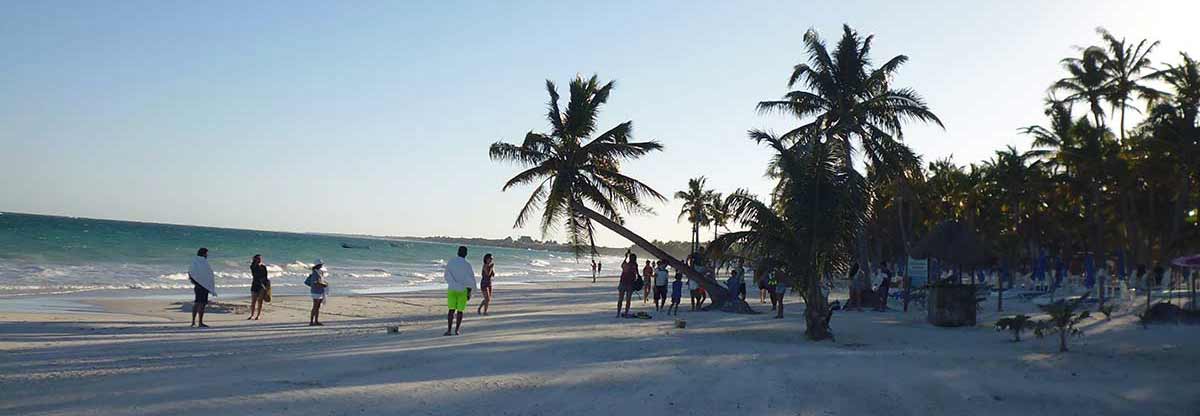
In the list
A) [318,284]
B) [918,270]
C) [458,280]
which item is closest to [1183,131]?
[918,270]

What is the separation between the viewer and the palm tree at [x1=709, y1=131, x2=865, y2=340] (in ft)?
40.3

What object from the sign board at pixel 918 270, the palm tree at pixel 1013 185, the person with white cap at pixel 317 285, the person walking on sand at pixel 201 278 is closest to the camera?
the person walking on sand at pixel 201 278

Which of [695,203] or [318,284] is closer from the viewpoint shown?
[318,284]

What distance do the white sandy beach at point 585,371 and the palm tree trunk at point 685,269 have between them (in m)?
4.44

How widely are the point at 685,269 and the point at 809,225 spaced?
679 cm

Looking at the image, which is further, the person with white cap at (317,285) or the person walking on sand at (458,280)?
the person with white cap at (317,285)

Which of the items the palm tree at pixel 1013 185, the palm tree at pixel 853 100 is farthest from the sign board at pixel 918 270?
the palm tree at pixel 1013 185

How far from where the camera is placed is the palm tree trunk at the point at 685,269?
739 inches

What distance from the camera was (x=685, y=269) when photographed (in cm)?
1889

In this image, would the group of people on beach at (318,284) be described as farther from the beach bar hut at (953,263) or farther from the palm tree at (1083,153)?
the palm tree at (1083,153)

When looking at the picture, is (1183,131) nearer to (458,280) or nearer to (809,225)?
(809,225)

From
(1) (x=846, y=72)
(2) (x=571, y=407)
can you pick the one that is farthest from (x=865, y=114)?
(2) (x=571, y=407)

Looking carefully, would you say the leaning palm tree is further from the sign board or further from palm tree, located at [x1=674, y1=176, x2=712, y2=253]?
palm tree, located at [x1=674, y1=176, x2=712, y2=253]

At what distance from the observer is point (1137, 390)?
7.84m
